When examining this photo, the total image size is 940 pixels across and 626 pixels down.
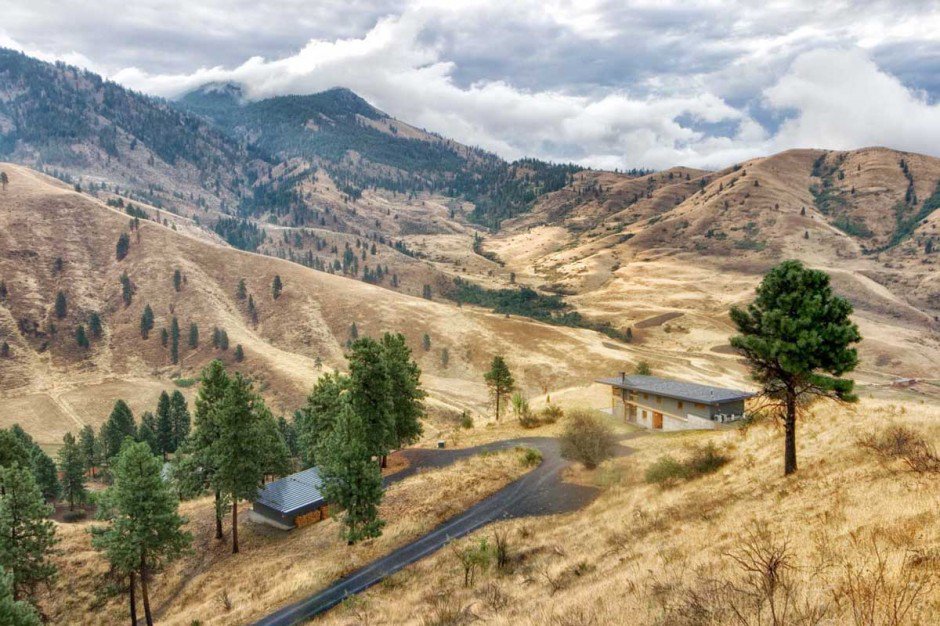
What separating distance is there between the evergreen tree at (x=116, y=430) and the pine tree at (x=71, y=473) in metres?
14.1

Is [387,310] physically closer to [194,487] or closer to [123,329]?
[123,329]

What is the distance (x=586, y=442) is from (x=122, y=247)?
203932mm

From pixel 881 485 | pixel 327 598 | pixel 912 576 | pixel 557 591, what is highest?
pixel 912 576

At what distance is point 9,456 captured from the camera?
162 ft

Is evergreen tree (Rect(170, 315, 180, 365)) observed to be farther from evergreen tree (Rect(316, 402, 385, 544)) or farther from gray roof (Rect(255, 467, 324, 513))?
evergreen tree (Rect(316, 402, 385, 544))

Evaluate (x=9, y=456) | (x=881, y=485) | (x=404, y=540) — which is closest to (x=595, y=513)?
(x=404, y=540)

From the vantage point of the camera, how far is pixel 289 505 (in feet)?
156

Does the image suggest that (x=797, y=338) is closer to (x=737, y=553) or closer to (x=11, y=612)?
(x=737, y=553)

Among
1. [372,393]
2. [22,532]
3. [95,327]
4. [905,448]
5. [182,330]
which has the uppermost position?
[905,448]

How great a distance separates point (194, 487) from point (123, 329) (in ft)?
457

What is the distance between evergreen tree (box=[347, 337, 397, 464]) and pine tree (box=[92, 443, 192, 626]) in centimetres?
1706

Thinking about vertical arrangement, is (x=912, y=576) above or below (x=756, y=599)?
above

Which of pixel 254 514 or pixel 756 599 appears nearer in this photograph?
pixel 756 599

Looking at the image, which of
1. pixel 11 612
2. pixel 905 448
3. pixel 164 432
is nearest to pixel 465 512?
pixel 11 612
